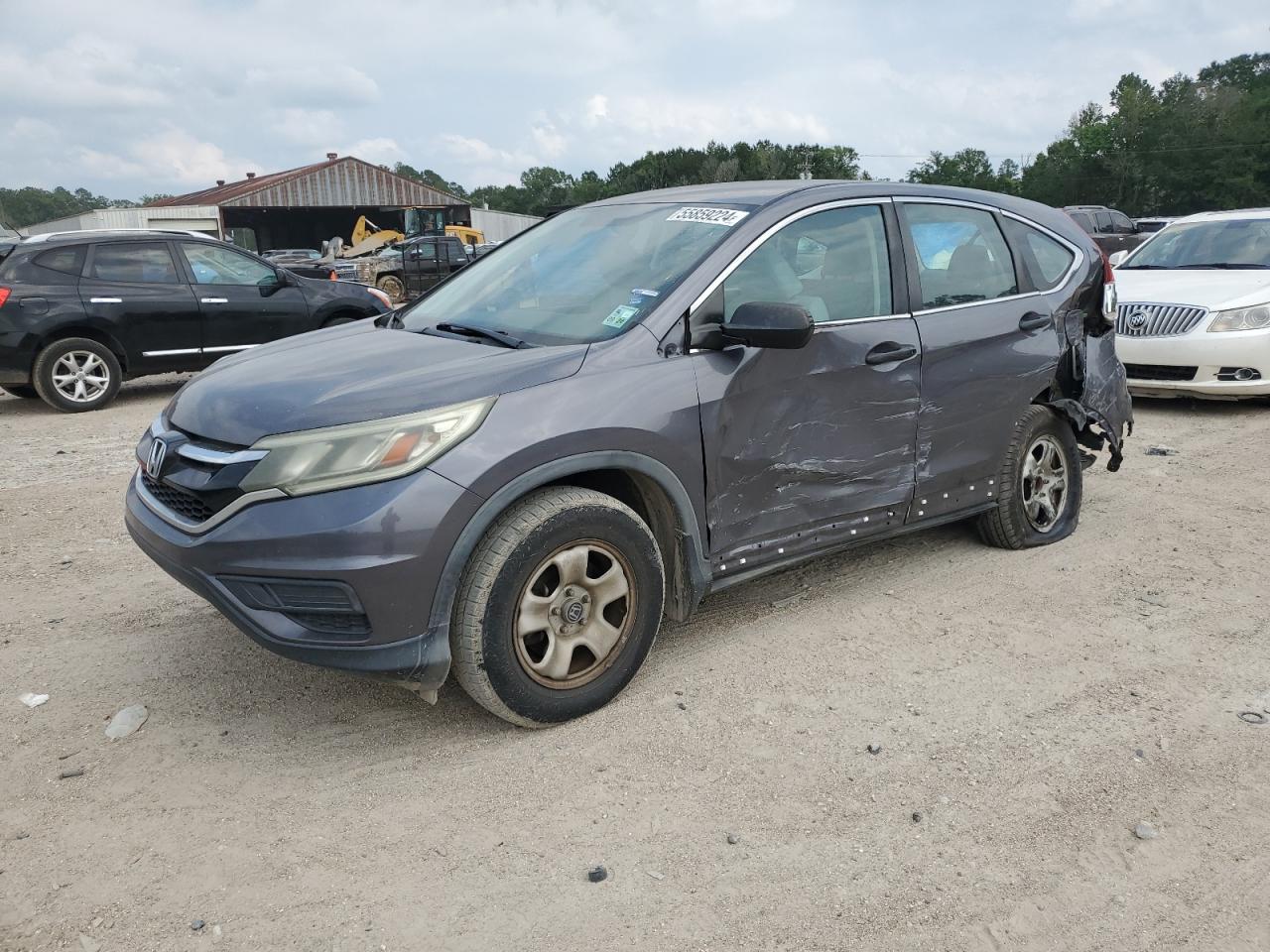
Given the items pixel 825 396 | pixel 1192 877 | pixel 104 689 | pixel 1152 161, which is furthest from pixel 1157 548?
pixel 1152 161

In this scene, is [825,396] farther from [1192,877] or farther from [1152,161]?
[1152,161]

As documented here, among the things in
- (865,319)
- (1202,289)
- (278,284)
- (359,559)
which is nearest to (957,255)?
(865,319)

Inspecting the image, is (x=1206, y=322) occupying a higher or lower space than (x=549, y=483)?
higher

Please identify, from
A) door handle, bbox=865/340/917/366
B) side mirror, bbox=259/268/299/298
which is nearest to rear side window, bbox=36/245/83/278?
side mirror, bbox=259/268/299/298

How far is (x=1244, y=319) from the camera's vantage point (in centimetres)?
793

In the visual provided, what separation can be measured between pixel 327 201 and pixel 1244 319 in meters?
56.3

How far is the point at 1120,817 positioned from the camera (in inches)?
113

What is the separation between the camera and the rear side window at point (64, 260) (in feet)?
30.4

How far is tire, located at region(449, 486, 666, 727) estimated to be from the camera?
312 centimetres

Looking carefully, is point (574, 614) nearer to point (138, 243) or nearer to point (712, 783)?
point (712, 783)

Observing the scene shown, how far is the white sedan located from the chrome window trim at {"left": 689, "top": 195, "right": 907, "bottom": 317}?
471cm

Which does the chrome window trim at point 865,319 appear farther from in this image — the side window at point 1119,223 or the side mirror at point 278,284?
the side window at point 1119,223

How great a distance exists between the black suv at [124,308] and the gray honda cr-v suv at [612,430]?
6.20 meters

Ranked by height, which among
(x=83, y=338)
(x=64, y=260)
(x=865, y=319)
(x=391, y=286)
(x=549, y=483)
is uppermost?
(x=391, y=286)
